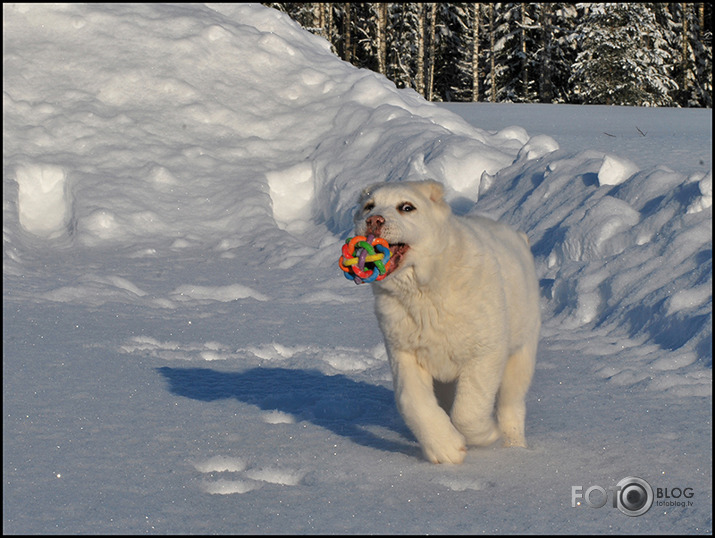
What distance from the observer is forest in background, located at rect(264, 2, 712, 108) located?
30.2 meters

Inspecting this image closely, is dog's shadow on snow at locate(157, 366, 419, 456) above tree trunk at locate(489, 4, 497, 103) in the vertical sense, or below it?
above

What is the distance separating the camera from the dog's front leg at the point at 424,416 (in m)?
4.01

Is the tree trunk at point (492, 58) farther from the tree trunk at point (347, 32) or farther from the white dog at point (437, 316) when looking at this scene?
the white dog at point (437, 316)

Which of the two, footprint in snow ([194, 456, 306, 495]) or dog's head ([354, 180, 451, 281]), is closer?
footprint in snow ([194, 456, 306, 495])

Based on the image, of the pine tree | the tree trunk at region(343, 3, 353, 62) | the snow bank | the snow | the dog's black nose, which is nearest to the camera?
the snow

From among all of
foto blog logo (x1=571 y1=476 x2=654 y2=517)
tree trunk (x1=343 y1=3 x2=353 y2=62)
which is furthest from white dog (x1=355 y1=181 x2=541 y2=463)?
tree trunk (x1=343 y1=3 x2=353 y2=62)

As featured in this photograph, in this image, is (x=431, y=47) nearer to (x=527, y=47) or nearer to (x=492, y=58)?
(x=492, y=58)

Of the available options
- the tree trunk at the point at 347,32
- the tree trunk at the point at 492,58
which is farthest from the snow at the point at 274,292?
the tree trunk at the point at 347,32

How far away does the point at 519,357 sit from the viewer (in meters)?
4.66

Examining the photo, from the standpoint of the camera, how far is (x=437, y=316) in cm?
414

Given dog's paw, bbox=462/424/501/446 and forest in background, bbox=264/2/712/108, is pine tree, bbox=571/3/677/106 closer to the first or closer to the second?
forest in background, bbox=264/2/712/108

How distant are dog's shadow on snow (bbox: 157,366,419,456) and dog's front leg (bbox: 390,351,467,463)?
0.27 m

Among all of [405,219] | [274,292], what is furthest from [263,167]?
[405,219]

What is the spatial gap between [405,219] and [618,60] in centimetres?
2754
